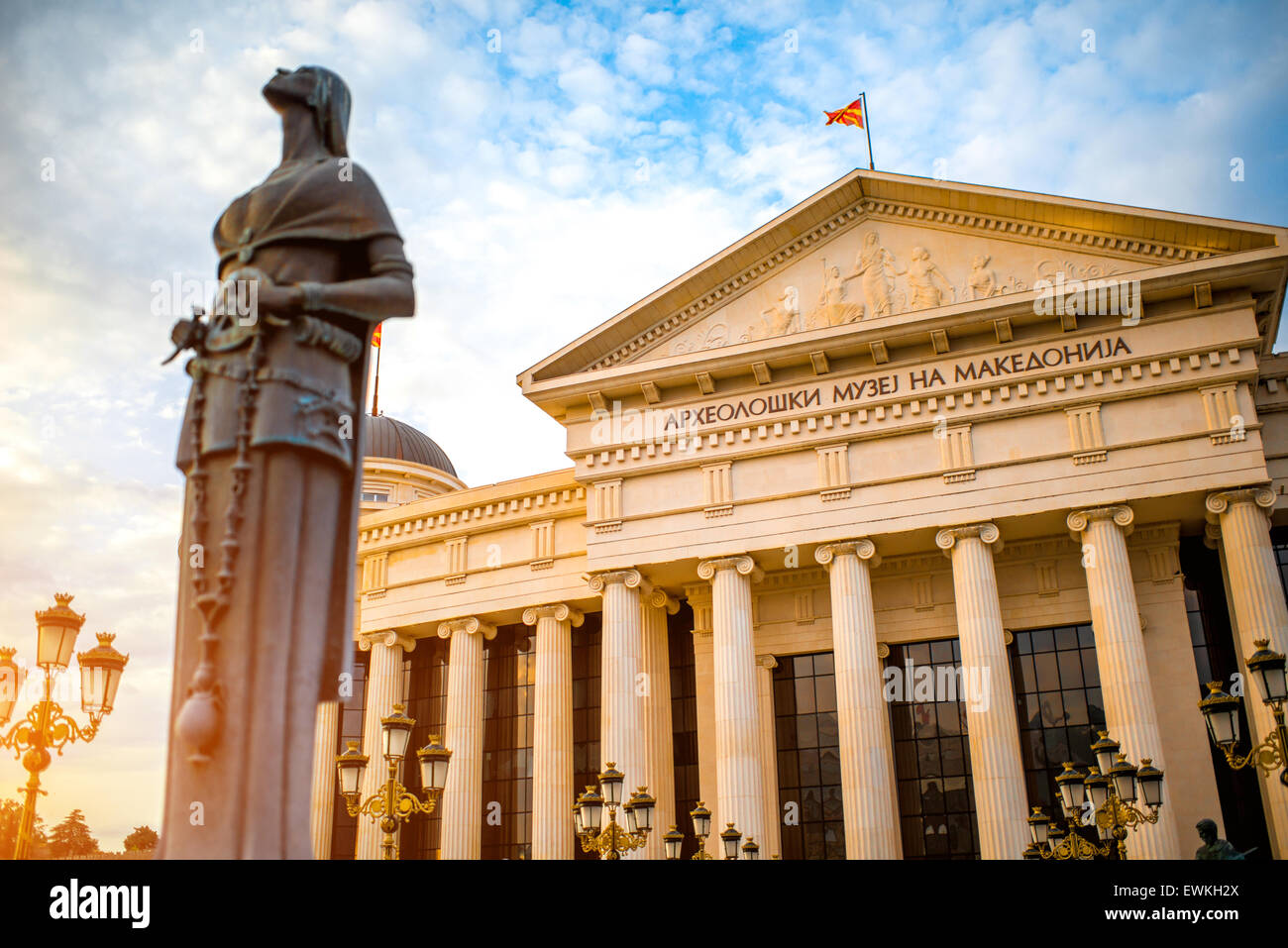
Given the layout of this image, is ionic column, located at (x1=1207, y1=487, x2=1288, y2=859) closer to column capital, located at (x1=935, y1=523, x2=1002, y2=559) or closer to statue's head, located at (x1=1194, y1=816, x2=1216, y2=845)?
column capital, located at (x1=935, y1=523, x2=1002, y2=559)

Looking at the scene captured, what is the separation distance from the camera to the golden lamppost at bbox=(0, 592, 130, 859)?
467 inches

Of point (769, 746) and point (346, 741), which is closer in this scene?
point (769, 746)

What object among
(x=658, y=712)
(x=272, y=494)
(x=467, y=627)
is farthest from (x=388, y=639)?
(x=272, y=494)

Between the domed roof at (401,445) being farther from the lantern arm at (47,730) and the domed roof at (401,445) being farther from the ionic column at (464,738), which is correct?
the lantern arm at (47,730)

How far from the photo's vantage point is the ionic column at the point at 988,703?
2438 cm

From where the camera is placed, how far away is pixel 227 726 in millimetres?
4965

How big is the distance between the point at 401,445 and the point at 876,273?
1204 inches

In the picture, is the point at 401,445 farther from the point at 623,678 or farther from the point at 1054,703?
the point at 1054,703

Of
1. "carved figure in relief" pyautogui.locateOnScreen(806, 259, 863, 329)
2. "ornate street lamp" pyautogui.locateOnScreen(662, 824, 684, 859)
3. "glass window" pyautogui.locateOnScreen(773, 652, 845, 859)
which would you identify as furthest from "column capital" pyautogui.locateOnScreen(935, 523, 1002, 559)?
"ornate street lamp" pyautogui.locateOnScreen(662, 824, 684, 859)

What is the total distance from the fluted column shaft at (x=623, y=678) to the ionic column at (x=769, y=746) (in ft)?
10.9

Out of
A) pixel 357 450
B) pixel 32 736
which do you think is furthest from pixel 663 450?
pixel 357 450

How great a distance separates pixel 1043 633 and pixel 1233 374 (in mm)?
7873

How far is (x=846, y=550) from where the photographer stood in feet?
91.7
